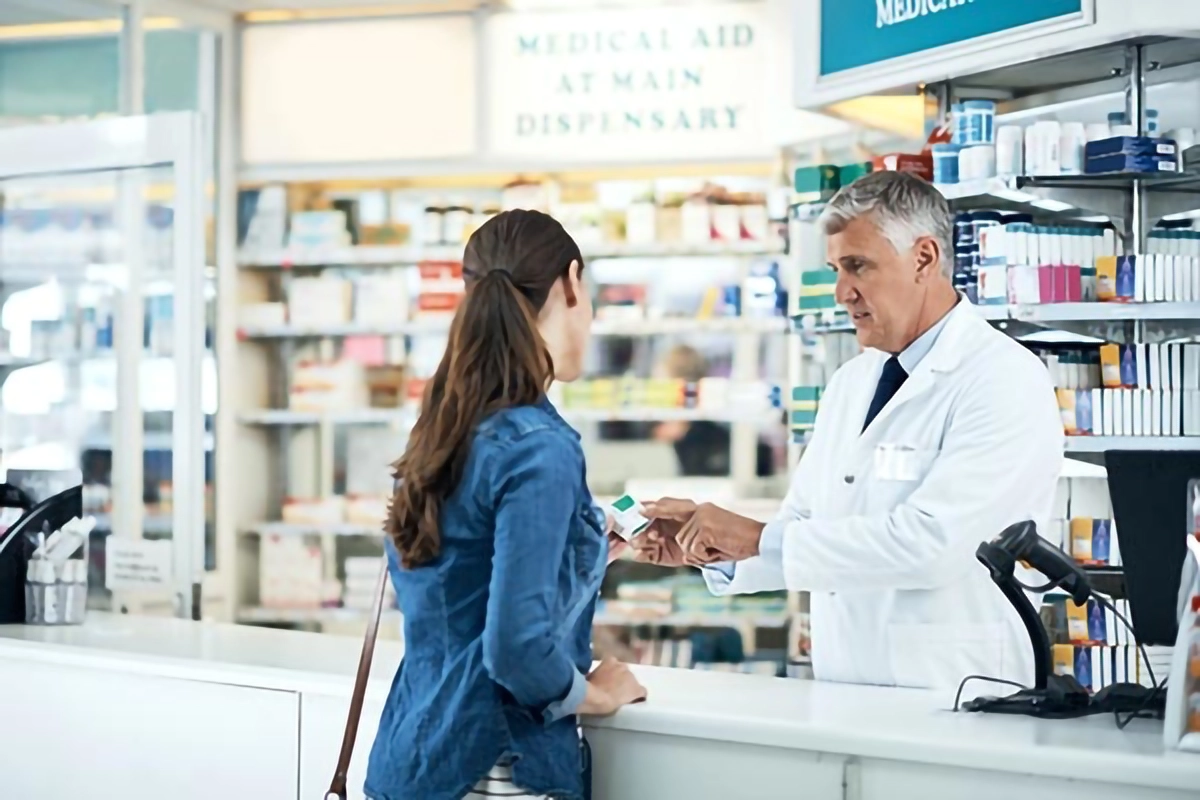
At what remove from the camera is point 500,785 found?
2.12 m

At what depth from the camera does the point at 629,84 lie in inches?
281

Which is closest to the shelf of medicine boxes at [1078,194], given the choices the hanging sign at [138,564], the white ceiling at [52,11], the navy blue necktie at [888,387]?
the navy blue necktie at [888,387]

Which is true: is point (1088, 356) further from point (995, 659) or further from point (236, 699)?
point (236, 699)

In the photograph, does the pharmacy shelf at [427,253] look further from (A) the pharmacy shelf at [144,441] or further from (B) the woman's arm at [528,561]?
(B) the woman's arm at [528,561]

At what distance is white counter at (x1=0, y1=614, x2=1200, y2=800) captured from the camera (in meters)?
2.10

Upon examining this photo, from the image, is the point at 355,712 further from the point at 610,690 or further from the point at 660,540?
the point at 660,540

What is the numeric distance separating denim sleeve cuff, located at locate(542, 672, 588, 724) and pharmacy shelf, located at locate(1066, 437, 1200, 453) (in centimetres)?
254

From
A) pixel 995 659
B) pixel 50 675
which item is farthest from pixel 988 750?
pixel 50 675

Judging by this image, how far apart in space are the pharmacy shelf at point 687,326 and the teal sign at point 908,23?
6.68 feet

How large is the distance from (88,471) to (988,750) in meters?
3.09

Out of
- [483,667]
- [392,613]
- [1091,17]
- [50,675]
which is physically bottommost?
[392,613]

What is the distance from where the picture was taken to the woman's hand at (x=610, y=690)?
7.49 feet

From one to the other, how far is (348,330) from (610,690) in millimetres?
5250

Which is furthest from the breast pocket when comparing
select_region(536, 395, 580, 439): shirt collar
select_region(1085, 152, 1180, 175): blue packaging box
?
select_region(1085, 152, 1180, 175): blue packaging box
